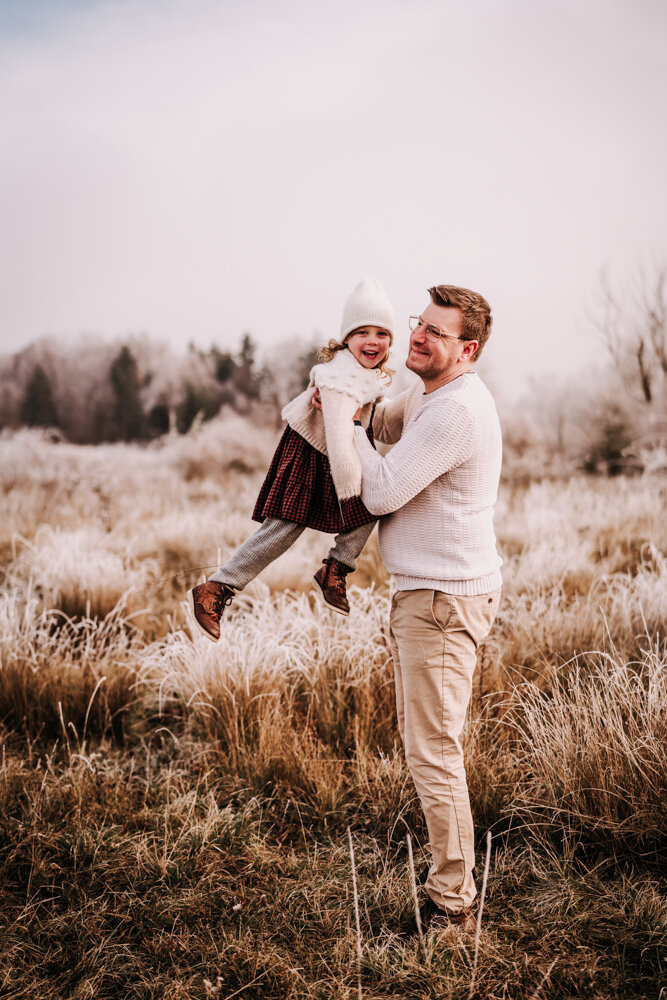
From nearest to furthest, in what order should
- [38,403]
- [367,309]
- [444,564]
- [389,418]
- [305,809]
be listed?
[444,564]
[367,309]
[389,418]
[305,809]
[38,403]

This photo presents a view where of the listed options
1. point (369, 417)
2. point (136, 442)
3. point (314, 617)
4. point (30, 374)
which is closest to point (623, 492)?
point (314, 617)

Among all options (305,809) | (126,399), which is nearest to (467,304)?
(305,809)

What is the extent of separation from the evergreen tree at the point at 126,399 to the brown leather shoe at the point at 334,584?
14.6 meters

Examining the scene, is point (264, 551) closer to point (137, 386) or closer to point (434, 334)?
point (434, 334)

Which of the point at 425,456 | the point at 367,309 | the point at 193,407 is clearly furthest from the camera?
the point at 193,407

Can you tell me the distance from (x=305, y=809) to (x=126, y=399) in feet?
50.0

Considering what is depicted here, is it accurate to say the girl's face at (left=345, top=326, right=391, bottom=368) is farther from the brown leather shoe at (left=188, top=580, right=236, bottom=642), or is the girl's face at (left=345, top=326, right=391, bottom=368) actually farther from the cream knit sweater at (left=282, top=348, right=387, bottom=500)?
the brown leather shoe at (left=188, top=580, right=236, bottom=642)

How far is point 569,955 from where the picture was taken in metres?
2.51

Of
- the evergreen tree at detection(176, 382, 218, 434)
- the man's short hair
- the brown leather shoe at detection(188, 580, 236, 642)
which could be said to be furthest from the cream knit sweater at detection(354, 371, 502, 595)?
the evergreen tree at detection(176, 382, 218, 434)

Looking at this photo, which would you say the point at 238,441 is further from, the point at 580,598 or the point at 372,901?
the point at 372,901

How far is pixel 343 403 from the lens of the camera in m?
2.49

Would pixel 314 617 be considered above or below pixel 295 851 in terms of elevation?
above

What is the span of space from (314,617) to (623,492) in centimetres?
723

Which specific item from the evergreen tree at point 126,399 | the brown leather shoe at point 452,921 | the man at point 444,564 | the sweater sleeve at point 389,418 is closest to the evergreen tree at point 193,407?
the evergreen tree at point 126,399
